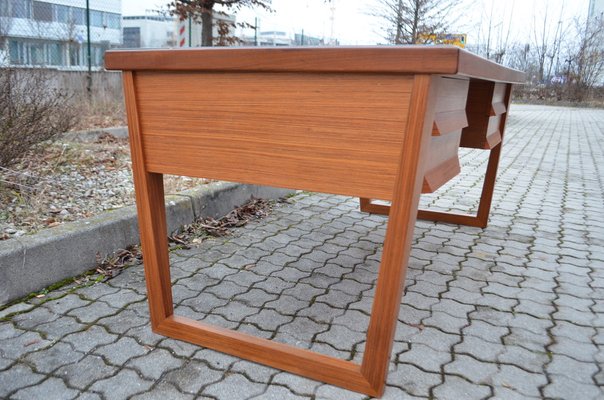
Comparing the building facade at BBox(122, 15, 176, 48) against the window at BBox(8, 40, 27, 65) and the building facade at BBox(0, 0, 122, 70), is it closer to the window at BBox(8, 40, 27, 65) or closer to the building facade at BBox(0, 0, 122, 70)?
the building facade at BBox(0, 0, 122, 70)

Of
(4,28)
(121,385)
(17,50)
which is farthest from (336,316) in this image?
(4,28)

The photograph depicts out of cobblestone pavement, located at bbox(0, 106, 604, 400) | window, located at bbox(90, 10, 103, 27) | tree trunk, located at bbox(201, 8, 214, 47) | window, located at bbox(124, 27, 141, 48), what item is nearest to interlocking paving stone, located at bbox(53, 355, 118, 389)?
cobblestone pavement, located at bbox(0, 106, 604, 400)

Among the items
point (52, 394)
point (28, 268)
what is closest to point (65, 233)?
point (28, 268)

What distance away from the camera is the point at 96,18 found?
8031mm

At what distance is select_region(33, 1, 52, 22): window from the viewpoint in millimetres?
7514

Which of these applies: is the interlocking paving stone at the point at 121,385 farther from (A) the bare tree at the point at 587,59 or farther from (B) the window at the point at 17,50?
(A) the bare tree at the point at 587,59

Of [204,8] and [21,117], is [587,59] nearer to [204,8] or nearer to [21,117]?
[204,8]

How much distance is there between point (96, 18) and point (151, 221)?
7498mm

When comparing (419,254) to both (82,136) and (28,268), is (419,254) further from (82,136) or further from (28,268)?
(82,136)

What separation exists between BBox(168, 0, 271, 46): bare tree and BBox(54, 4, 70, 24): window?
174 centimetres

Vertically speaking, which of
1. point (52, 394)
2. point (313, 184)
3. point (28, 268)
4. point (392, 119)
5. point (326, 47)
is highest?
point (326, 47)

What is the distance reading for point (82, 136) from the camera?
4699mm

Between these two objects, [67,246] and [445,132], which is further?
[67,246]

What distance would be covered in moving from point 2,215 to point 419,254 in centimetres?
209
